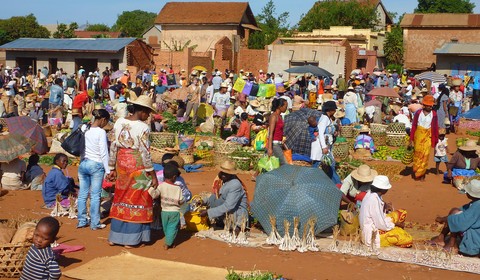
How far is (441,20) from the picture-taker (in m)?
39.1

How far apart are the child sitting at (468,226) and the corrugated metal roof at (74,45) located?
28319mm

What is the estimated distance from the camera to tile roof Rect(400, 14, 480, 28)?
37906mm

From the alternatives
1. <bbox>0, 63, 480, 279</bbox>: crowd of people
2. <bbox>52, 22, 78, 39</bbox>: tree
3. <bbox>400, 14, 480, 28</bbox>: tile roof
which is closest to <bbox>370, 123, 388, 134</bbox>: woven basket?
<bbox>0, 63, 480, 279</bbox>: crowd of people

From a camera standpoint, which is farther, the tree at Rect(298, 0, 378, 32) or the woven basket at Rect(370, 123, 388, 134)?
the tree at Rect(298, 0, 378, 32)

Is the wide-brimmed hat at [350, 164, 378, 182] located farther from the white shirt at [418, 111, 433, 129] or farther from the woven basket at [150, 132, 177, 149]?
the woven basket at [150, 132, 177, 149]

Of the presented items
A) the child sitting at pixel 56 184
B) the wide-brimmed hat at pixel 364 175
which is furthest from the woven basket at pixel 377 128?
the child sitting at pixel 56 184

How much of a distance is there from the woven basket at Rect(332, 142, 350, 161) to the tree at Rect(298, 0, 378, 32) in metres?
33.4

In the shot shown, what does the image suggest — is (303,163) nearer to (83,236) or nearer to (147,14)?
(83,236)

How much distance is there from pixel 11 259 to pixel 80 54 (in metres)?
30.4

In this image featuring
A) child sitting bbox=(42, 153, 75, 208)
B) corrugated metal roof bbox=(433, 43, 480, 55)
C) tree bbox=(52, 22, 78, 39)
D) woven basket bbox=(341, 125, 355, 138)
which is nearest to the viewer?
child sitting bbox=(42, 153, 75, 208)

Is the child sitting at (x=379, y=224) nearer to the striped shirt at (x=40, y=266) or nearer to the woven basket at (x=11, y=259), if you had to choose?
the striped shirt at (x=40, y=266)

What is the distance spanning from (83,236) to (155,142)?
6.31 metres

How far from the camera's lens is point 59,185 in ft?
30.9

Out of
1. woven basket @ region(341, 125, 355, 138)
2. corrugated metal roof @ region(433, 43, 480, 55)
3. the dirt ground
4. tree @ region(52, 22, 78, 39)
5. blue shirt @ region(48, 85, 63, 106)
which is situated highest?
tree @ region(52, 22, 78, 39)
